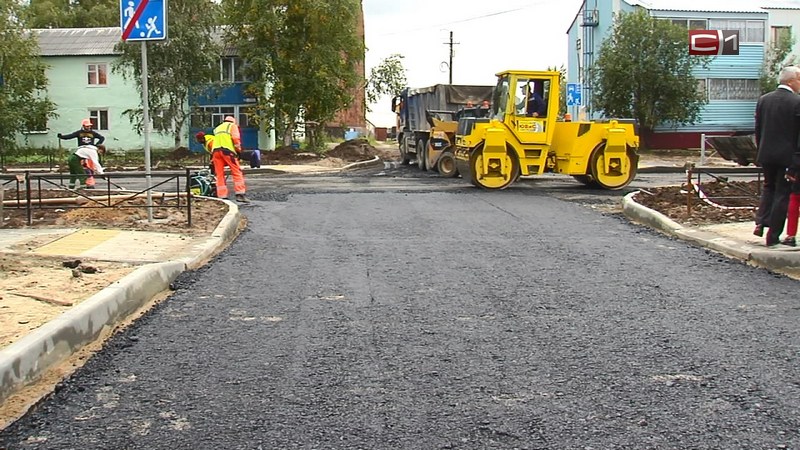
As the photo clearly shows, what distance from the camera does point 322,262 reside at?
8.54m

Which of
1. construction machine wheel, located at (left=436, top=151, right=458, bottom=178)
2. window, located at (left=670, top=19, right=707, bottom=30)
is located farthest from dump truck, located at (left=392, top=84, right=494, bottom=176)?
window, located at (left=670, top=19, right=707, bottom=30)

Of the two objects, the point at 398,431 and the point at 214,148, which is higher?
the point at 214,148

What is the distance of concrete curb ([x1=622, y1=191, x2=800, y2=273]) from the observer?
319 inches

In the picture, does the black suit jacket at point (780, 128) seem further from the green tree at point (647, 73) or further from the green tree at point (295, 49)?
the green tree at point (295, 49)

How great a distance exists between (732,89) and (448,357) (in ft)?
130

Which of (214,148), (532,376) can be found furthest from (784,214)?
(214,148)

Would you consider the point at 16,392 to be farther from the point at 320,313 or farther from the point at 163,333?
the point at 320,313

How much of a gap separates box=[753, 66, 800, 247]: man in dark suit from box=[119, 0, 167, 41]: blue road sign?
6.79m

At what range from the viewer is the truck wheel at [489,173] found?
1830 centimetres

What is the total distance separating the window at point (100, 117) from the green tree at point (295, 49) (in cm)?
1247

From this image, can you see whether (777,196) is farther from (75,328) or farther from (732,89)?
(732,89)

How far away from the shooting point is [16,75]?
123 ft

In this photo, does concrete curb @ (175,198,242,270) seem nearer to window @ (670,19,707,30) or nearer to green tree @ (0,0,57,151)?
green tree @ (0,0,57,151)

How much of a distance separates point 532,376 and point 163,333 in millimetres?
2554
